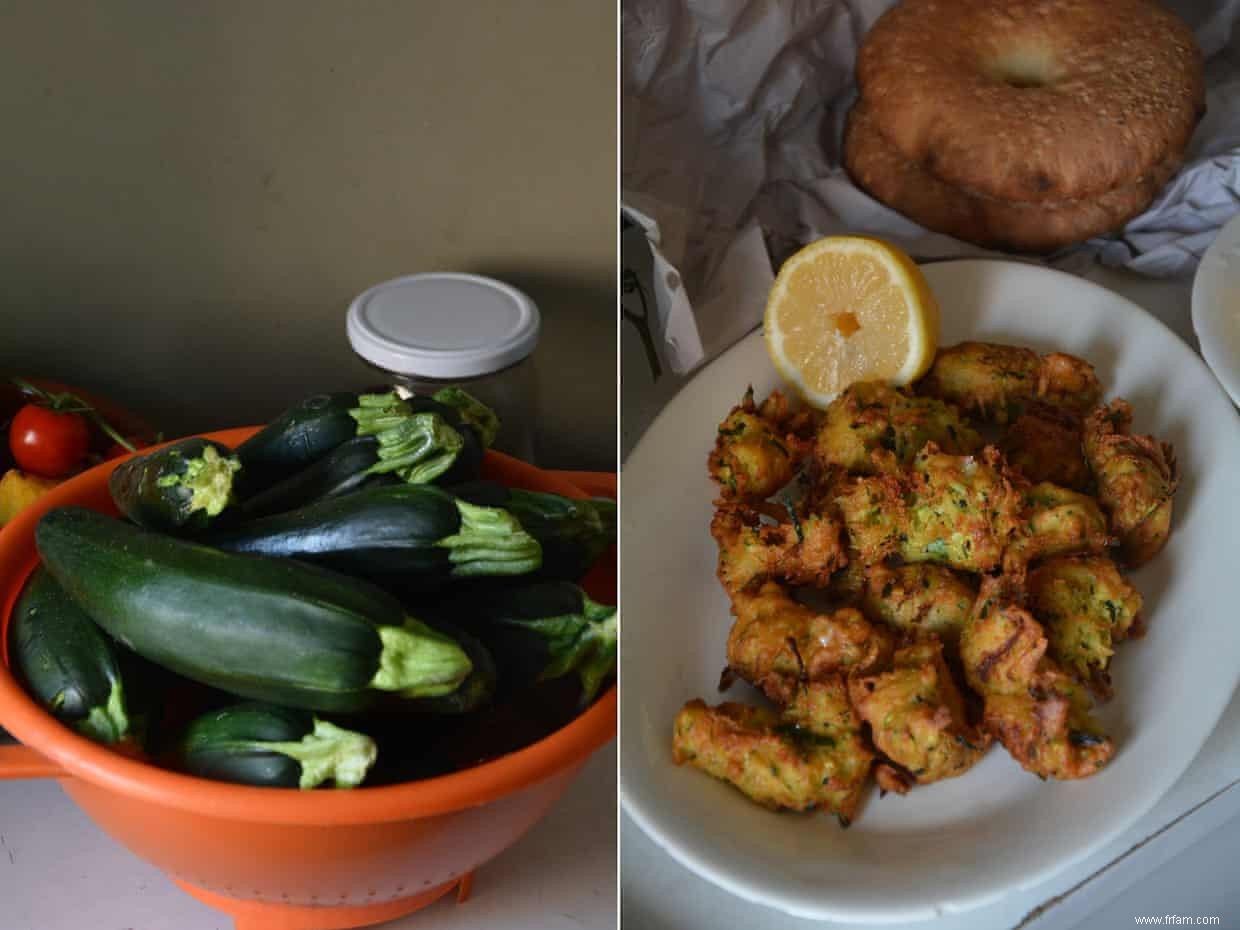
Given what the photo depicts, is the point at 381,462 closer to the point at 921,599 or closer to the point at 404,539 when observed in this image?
the point at 404,539

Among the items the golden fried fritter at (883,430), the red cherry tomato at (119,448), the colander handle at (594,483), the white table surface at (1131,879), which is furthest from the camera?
the red cherry tomato at (119,448)

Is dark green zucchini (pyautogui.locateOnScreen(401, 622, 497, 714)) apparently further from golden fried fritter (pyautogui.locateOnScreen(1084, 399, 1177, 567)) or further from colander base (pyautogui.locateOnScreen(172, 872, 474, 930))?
golden fried fritter (pyautogui.locateOnScreen(1084, 399, 1177, 567))

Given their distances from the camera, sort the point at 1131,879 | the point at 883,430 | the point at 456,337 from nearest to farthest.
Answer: the point at 1131,879 < the point at 883,430 < the point at 456,337

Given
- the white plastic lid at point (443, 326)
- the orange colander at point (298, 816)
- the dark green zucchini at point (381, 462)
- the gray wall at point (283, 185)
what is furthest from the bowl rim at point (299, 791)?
the gray wall at point (283, 185)

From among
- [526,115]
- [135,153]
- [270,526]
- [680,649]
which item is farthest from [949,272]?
[135,153]

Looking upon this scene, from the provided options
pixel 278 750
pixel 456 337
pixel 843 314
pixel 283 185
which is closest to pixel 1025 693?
pixel 843 314

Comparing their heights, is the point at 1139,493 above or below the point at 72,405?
above

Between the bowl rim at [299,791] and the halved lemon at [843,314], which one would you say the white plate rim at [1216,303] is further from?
the bowl rim at [299,791]
